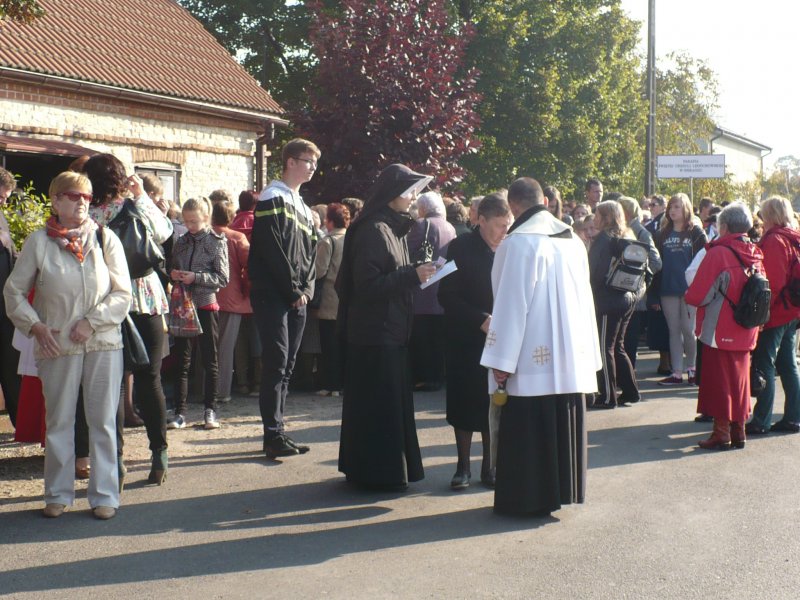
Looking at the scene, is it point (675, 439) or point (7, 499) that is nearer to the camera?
point (7, 499)

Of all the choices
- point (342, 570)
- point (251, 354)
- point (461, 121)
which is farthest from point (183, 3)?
point (342, 570)

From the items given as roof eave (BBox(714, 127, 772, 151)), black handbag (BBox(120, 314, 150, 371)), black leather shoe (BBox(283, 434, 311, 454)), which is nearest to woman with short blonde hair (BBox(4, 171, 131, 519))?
black handbag (BBox(120, 314, 150, 371))

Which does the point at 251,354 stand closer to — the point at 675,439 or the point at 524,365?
the point at 675,439

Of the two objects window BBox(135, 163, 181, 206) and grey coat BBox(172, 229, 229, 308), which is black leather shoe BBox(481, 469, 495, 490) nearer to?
grey coat BBox(172, 229, 229, 308)

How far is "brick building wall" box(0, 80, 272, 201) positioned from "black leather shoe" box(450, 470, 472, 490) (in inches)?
437

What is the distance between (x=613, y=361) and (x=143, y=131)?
10.9 meters

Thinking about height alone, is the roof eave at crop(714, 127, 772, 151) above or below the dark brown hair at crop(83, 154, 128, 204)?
above

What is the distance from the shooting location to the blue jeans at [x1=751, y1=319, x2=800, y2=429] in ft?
29.5

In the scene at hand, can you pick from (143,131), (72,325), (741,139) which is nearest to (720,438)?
(72,325)

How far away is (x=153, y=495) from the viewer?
6.84 metres

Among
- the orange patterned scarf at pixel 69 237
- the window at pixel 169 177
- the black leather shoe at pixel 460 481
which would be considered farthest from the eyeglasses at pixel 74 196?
the window at pixel 169 177

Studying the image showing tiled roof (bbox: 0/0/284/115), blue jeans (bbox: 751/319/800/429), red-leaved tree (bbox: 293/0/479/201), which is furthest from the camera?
red-leaved tree (bbox: 293/0/479/201)

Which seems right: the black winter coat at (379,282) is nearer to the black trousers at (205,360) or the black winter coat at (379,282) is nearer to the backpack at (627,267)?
the black trousers at (205,360)

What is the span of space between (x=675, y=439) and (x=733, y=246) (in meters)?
1.69
